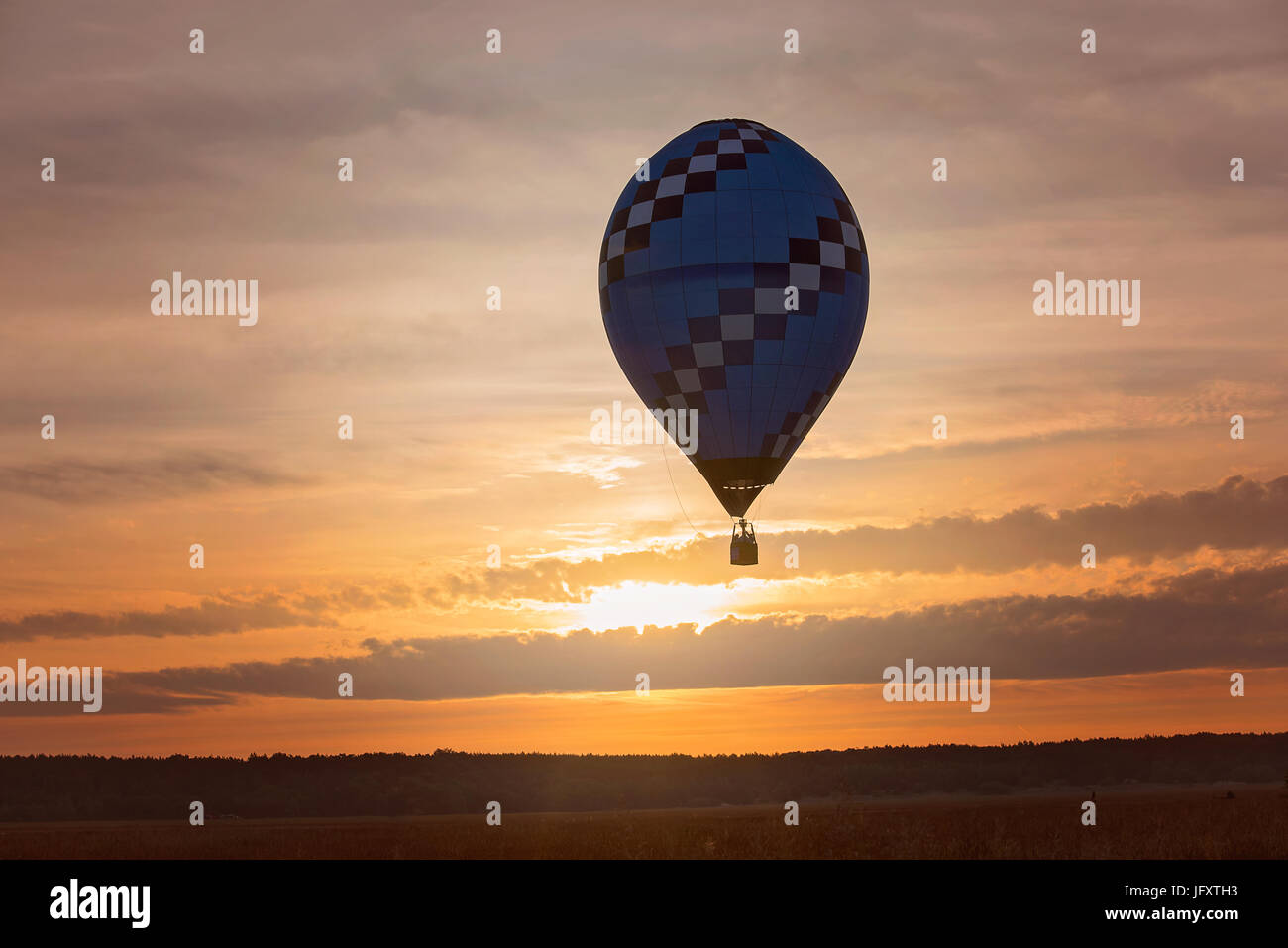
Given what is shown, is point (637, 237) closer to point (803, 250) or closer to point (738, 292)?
point (738, 292)

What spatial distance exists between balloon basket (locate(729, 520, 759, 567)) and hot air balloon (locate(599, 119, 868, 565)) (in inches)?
1.9

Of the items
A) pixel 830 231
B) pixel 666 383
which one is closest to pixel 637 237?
pixel 666 383

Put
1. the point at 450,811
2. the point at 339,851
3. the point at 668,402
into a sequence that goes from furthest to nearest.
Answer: the point at 450,811 < the point at 668,402 < the point at 339,851

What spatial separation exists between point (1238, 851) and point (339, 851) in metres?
26.7

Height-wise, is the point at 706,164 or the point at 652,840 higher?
the point at 706,164

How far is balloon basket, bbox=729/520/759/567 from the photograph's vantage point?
43.7 meters

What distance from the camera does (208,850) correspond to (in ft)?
152

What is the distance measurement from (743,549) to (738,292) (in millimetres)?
8396

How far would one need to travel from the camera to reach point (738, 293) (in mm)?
44000

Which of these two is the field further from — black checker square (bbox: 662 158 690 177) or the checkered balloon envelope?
black checker square (bbox: 662 158 690 177)

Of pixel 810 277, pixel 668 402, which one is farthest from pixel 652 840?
pixel 810 277

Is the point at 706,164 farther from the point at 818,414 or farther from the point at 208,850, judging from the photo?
the point at 208,850

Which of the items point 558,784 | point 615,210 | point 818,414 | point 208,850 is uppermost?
point 615,210

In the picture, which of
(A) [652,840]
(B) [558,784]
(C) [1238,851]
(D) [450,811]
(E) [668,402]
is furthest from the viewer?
(B) [558,784]
